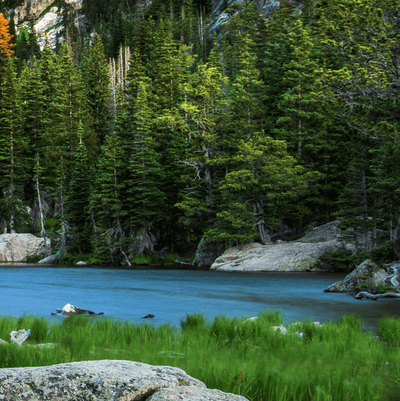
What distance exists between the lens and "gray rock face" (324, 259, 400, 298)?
1653cm

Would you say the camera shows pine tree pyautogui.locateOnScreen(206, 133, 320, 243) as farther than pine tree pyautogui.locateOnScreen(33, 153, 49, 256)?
No

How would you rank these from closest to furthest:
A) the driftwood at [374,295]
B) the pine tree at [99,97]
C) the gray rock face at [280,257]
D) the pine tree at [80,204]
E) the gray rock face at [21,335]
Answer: the gray rock face at [21,335]
the driftwood at [374,295]
the gray rock face at [280,257]
the pine tree at [80,204]
the pine tree at [99,97]

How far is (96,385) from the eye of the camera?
3.02 meters

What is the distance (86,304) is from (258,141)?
21.7 meters

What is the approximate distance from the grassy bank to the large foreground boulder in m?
0.63

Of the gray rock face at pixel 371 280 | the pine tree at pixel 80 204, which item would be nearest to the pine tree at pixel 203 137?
the pine tree at pixel 80 204

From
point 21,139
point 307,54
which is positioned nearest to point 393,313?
point 307,54

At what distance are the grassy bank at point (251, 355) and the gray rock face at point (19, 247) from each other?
121ft

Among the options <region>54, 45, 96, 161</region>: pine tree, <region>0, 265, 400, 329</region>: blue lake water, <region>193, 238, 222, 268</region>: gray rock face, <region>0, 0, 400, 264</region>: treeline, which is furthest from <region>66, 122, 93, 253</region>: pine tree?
<region>0, 265, 400, 329</region>: blue lake water

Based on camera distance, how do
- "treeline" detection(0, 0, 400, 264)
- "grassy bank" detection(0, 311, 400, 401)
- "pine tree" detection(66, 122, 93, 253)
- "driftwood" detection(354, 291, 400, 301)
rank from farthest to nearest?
"pine tree" detection(66, 122, 93, 253) < "treeline" detection(0, 0, 400, 264) < "driftwood" detection(354, 291, 400, 301) < "grassy bank" detection(0, 311, 400, 401)

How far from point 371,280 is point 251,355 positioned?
13.9 metres

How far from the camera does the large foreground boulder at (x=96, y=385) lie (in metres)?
2.95

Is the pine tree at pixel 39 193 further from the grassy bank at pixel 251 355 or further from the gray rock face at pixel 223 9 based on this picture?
the gray rock face at pixel 223 9

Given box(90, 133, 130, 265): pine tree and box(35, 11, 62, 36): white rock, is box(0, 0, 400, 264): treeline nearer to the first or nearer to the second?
box(90, 133, 130, 265): pine tree
